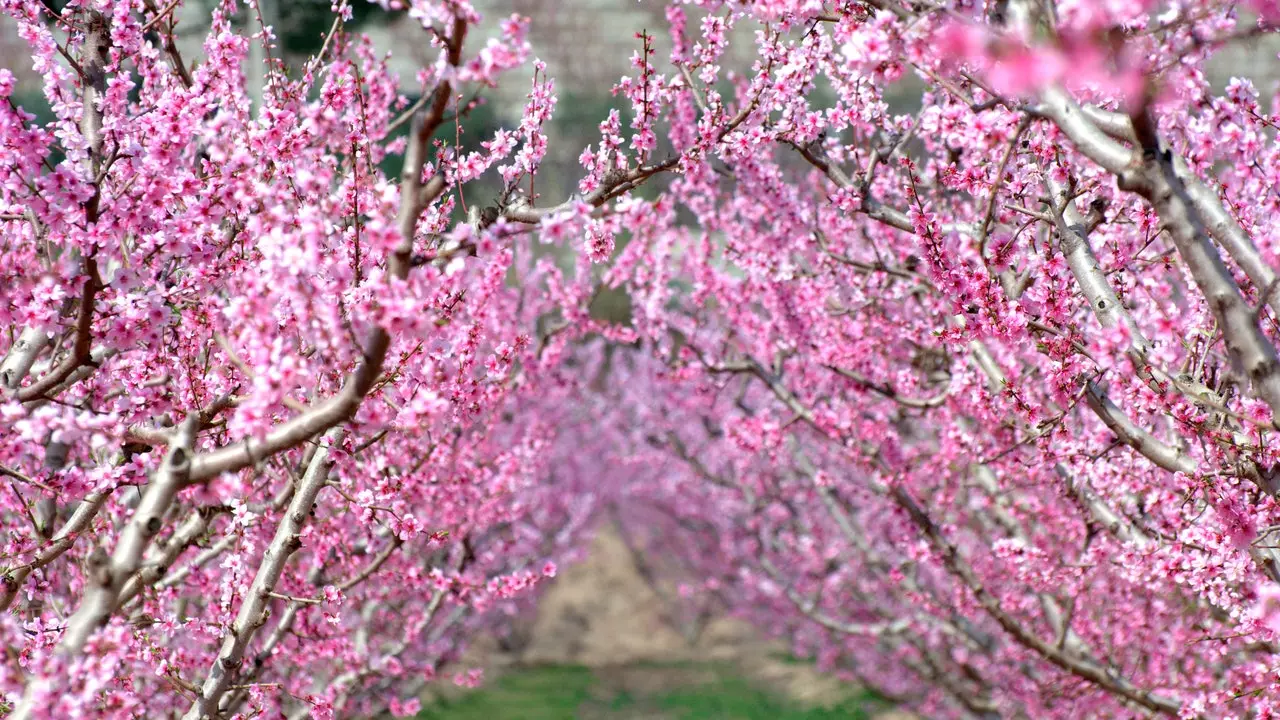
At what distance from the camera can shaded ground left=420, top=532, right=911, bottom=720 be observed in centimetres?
1518

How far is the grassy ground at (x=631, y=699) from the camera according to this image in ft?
48.4

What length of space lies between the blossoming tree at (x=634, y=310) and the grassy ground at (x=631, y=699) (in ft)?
23.4

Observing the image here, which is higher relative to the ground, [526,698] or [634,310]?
[634,310]

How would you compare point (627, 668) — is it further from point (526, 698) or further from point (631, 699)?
point (526, 698)

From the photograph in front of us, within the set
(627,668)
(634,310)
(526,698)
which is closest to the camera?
(634,310)

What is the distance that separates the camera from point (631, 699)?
1670 cm

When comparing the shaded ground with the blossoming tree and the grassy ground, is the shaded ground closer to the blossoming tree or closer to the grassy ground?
the grassy ground

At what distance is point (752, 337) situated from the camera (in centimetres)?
819

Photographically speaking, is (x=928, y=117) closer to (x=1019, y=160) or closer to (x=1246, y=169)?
(x=1019, y=160)

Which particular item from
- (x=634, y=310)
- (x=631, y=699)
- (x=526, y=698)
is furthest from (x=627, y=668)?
(x=634, y=310)

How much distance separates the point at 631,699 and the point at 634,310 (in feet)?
34.4

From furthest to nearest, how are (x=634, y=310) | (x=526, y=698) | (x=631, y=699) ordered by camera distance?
(x=631, y=699)
(x=526, y=698)
(x=634, y=310)

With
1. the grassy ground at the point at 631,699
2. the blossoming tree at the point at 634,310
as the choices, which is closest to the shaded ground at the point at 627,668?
the grassy ground at the point at 631,699

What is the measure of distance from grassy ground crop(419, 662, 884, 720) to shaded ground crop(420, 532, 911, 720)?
2cm
